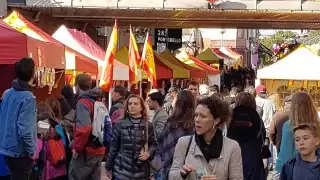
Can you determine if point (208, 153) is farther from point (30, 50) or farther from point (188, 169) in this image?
point (30, 50)

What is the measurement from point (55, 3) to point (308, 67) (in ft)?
26.8

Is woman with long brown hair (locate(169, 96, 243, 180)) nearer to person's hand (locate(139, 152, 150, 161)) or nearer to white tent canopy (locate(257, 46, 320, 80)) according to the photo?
person's hand (locate(139, 152, 150, 161))

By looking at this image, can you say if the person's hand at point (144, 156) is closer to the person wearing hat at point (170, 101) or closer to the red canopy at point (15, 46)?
the red canopy at point (15, 46)

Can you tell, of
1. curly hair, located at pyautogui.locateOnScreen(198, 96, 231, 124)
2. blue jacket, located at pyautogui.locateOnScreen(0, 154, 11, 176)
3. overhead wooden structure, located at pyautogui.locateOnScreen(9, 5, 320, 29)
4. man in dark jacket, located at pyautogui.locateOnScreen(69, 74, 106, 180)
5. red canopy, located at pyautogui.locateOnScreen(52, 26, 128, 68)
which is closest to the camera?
curly hair, located at pyautogui.locateOnScreen(198, 96, 231, 124)

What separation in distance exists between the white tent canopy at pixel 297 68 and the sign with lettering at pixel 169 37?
667 inches

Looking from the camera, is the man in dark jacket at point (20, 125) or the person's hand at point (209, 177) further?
the man in dark jacket at point (20, 125)

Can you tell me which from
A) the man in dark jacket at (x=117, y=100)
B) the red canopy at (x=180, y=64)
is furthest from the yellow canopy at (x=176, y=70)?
the man in dark jacket at (x=117, y=100)

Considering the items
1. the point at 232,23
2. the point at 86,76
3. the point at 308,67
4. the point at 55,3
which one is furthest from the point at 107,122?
the point at 232,23

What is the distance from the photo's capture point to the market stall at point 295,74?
53.1ft

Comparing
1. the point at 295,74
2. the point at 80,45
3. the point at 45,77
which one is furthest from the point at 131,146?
the point at 295,74

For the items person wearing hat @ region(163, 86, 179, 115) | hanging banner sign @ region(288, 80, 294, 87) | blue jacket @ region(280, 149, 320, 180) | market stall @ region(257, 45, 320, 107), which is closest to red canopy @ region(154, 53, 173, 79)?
market stall @ region(257, 45, 320, 107)

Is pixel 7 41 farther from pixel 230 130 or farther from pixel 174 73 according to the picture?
pixel 174 73

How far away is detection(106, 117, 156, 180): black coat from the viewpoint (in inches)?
298

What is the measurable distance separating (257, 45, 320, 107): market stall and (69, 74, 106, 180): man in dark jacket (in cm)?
888
